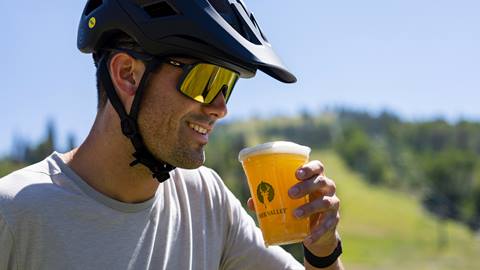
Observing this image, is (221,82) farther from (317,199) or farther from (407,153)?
(407,153)

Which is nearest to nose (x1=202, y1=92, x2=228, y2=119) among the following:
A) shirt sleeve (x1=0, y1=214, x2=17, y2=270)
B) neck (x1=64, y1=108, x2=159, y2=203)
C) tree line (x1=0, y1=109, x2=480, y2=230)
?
neck (x1=64, y1=108, x2=159, y2=203)

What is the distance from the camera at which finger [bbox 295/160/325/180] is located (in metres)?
3.63

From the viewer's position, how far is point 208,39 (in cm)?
369

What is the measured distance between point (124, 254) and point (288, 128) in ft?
622

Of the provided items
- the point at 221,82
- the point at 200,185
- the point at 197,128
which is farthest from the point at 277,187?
the point at 200,185

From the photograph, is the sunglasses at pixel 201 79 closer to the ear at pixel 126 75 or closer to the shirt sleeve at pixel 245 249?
the ear at pixel 126 75

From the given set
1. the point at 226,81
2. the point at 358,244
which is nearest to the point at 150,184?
the point at 226,81

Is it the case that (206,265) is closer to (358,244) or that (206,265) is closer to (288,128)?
(358,244)

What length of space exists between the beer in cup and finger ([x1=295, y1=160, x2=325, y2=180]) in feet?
0.25

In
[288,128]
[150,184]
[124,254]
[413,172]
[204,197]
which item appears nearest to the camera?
[124,254]

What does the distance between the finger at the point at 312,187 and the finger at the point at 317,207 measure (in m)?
0.04

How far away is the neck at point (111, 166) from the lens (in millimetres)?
3779

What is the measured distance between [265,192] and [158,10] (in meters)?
1.07

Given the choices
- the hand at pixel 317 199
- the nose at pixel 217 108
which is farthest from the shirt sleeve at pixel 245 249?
the nose at pixel 217 108
